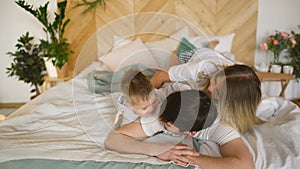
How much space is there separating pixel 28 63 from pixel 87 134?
173 centimetres

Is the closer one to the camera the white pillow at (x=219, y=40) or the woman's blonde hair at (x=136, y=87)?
the woman's blonde hair at (x=136, y=87)

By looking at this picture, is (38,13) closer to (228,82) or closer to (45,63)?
(45,63)

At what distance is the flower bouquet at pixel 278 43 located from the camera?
7.95 feet

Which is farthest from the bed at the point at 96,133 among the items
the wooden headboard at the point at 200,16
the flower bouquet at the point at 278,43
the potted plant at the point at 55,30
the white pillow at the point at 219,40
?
the wooden headboard at the point at 200,16

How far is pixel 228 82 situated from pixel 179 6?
1847 mm

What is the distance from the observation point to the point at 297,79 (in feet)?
8.43

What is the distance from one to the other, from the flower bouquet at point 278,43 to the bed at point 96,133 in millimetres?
1108

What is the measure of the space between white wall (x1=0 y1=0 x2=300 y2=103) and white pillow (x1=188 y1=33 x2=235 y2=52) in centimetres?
35

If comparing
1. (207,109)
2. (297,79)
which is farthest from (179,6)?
(207,109)

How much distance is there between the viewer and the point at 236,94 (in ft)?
3.49

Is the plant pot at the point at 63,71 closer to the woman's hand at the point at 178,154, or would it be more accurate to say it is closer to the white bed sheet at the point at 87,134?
the white bed sheet at the point at 87,134

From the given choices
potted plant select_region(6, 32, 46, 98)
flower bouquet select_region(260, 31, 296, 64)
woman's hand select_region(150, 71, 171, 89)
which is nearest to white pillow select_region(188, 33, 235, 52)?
flower bouquet select_region(260, 31, 296, 64)

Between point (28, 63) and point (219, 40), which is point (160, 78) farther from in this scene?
point (28, 63)

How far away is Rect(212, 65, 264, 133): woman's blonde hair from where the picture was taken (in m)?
1.06
